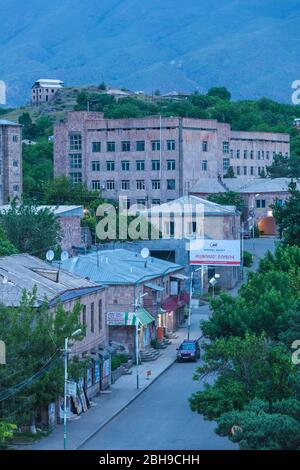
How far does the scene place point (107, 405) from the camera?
125 ft

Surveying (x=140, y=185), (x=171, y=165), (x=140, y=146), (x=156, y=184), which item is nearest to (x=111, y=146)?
(x=140, y=146)

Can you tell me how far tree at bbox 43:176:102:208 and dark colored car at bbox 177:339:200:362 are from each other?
43085mm

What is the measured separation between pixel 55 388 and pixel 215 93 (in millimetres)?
146258

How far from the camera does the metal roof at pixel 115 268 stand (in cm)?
4959

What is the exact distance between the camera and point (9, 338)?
1273 inches

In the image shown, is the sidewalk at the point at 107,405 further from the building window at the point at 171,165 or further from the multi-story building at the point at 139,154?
the multi-story building at the point at 139,154

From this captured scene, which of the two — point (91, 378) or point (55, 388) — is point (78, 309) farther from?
point (91, 378)

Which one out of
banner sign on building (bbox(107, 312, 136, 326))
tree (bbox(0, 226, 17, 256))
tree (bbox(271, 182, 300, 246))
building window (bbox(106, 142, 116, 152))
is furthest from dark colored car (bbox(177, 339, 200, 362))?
building window (bbox(106, 142, 116, 152))

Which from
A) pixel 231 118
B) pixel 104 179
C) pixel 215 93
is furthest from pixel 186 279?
pixel 215 93

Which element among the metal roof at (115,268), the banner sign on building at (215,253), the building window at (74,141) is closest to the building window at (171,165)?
the building window at (74,141)

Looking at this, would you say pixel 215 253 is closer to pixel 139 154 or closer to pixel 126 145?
pixel 139 154

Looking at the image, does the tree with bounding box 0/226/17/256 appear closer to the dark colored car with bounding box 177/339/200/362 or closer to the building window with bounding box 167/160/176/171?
the dark colored car with bounding box 177/339/200/362

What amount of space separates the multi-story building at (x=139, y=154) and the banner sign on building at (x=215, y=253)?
32085mm

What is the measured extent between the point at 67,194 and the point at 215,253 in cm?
2929
